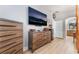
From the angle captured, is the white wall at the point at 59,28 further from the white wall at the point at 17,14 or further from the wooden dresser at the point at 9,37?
the wooden dresser at the point at 9,37

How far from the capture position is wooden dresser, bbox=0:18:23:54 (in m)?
2.03

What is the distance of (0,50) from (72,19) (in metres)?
10.2

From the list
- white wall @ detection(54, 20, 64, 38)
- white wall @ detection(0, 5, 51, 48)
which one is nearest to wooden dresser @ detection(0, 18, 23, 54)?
white wall @ detection(0, 5, 51, 48)

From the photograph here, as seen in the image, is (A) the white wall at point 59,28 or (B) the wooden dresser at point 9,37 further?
(A) the white wall at point 59,28

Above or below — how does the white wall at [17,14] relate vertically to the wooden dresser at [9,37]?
above

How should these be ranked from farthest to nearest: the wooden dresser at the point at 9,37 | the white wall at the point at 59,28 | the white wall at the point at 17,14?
1. the white wall at the point at 59,28
2. the white wall at the point at 17,14
3. the wooden dresser at the point at 9,37

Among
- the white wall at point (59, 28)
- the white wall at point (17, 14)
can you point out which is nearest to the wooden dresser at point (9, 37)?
the white wall at point (17, 14)

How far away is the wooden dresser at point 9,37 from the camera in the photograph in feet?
6.66

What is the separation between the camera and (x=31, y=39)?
12.5 ft

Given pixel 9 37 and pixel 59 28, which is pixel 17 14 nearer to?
pixel 9 37

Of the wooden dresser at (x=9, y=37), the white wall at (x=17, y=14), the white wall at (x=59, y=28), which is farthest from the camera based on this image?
the white wall at (x=59, y=28)

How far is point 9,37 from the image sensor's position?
7.40 feet

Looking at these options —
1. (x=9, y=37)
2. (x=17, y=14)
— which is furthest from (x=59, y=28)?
(x=9, y=37)
